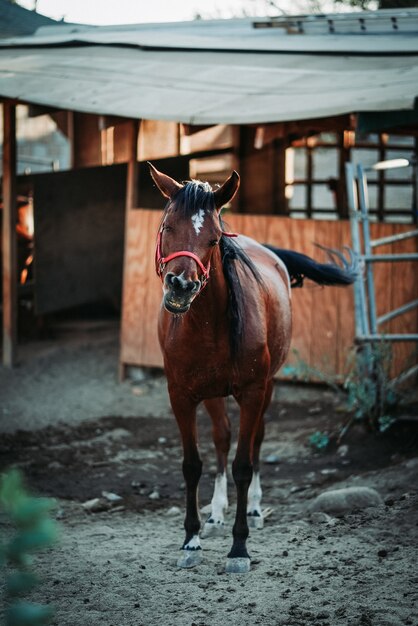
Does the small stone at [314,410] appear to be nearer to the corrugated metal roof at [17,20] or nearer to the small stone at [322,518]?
the small stone at [322,518]

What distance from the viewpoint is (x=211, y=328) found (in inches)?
147

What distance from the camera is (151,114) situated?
6844mm

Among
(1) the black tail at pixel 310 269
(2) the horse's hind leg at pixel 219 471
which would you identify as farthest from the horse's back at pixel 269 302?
(2) the horse's hind leg at pixel 219 471

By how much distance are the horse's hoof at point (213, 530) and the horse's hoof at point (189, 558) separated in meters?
0.49

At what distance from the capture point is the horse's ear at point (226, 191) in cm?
341

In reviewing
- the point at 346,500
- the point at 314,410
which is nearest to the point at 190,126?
the point at 314,410

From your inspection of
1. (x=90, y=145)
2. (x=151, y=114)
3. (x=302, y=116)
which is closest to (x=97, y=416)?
(x=151, y=114)

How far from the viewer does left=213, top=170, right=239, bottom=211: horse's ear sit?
11.2ft

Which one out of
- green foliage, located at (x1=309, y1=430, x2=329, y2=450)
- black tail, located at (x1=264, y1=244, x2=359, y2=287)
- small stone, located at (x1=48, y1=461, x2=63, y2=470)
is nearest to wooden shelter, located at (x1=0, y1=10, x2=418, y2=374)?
black tail, located at (x1=264, y1=244, x2=359, y2=287)

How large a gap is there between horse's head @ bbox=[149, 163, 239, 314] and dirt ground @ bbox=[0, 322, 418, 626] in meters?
1.31

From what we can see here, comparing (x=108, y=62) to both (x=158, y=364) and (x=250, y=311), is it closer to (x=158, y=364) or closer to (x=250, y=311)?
(x=158, y=364)

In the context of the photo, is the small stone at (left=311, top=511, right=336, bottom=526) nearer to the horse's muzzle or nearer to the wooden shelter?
the horse's muzzle

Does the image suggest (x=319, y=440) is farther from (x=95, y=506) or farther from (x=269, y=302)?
(x=269, y=302)

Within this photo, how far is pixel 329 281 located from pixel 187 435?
1975mm
